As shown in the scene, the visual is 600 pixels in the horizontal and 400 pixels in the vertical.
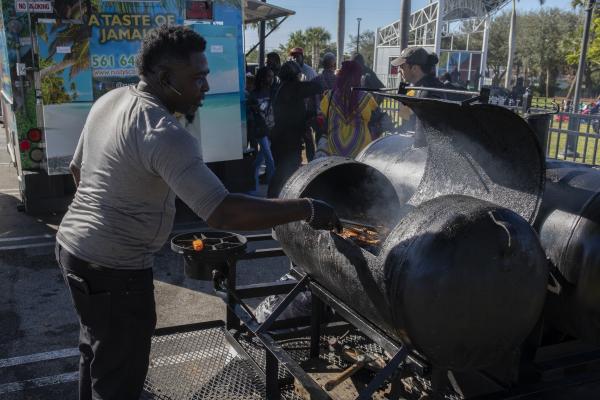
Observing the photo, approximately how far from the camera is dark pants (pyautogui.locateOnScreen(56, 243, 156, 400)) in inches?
99.2

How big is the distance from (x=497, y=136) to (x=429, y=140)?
583mm

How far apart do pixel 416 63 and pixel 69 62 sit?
3.51m

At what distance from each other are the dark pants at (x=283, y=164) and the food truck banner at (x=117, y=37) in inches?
88.7

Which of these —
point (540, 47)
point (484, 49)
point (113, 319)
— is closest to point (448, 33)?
point (484, 49)

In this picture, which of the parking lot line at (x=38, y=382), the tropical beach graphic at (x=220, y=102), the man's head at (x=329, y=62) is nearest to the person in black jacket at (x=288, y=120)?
the tropical beach graphic at (x=220, y=102)

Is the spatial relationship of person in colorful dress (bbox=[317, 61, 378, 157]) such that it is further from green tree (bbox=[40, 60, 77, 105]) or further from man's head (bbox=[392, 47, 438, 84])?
green tree (bbox=[40, 60, 77, 105])

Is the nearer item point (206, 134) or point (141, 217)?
point (141, 217)

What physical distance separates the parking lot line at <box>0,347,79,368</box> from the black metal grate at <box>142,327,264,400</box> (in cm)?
61

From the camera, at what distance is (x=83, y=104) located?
6.07m

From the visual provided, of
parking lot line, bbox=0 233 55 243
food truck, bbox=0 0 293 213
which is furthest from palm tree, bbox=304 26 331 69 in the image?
parking lot line, bbox=0 233 55 243

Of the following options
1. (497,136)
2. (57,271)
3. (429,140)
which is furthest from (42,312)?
(497,136)

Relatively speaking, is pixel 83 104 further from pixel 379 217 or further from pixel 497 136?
pixel 497 136

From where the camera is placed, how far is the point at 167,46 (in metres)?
Answer: 2.42

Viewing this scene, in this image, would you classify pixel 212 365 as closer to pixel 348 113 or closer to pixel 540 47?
pixel 348 113
